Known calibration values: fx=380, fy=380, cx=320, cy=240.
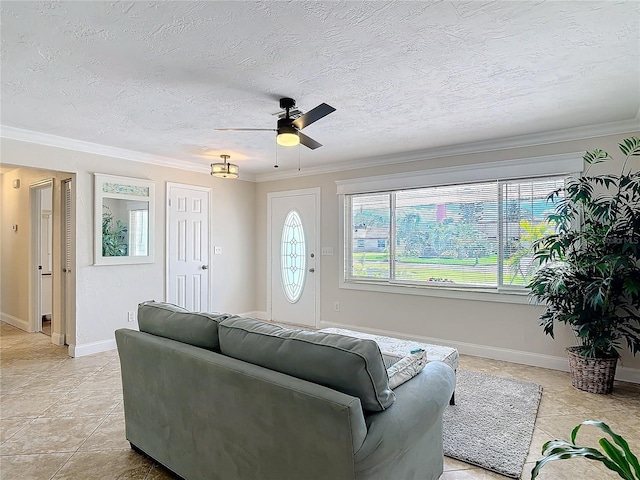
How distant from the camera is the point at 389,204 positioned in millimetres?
5137

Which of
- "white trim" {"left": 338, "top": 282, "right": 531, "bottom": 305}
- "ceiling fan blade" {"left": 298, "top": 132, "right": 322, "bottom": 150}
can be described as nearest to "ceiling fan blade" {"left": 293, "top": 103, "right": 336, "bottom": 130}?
"ceiling fan blade" {"left": 298, "top": 132, "right": 322, "bottom": 150}

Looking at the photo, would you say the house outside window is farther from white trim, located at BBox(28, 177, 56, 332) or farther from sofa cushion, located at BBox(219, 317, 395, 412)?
white trim, located at BBox(28, 177, 56, 332)

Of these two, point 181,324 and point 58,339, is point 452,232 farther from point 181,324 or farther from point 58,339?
point 58,339

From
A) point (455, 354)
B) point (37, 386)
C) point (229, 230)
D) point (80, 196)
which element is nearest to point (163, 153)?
point (80, 196)

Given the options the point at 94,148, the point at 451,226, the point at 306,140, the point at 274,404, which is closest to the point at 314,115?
the point at 306,140

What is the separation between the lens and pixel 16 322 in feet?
19.0

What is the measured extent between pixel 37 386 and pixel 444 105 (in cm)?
438

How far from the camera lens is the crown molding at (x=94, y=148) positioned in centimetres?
389

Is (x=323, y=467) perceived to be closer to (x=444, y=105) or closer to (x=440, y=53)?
(x=440, y=53)

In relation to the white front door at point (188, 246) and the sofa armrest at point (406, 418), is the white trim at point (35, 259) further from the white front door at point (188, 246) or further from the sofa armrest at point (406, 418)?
the sofa armrest at point (406, 418)

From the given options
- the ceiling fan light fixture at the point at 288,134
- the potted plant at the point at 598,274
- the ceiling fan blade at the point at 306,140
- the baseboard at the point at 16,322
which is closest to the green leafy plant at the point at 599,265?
the potted plant at the point at 598,274

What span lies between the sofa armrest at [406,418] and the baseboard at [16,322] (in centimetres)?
595

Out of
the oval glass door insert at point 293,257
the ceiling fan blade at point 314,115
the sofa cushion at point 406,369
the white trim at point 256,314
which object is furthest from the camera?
the white trim at point 256,314

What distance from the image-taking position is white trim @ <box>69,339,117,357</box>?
4.34 metres
